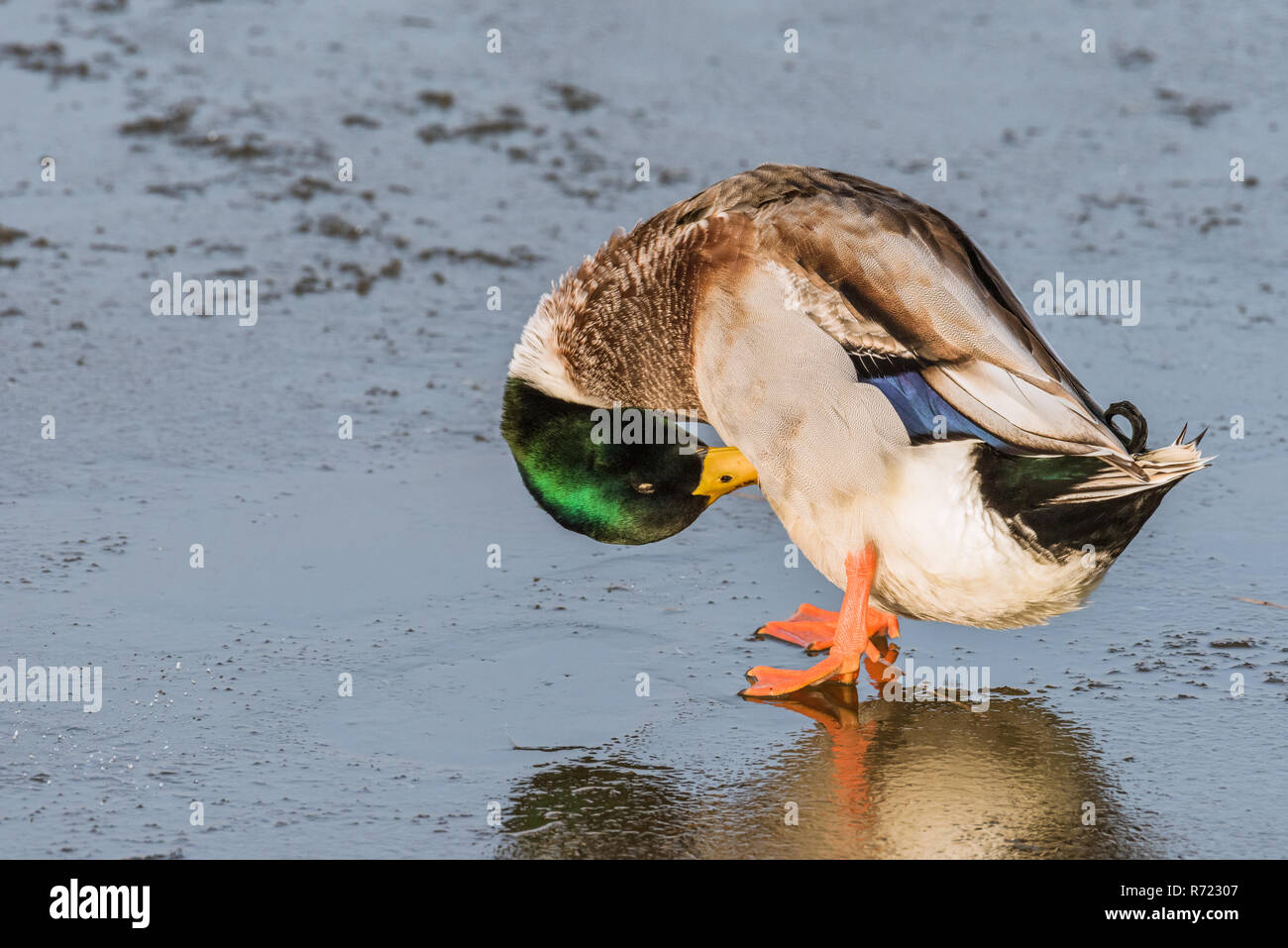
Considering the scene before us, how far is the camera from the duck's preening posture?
378 centimetres

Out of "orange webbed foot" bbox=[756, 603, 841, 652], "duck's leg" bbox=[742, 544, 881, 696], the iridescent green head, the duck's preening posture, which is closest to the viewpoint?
the duck's preening posture

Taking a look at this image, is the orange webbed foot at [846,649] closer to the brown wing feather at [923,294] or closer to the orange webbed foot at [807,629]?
the orange webbed foot at [807,629]

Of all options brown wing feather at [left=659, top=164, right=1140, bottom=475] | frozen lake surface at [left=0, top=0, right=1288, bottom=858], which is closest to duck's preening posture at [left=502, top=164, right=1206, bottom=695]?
brown wing feather at [left=659, top=164, right=1140, bottom=475]

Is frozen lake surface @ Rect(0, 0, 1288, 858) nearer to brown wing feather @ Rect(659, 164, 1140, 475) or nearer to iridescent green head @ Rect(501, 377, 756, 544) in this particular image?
iridescent green head @ Rect(501, 377, 756, 544)

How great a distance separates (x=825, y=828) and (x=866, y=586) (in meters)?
0.84

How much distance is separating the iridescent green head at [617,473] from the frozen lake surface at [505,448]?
0.97 ft

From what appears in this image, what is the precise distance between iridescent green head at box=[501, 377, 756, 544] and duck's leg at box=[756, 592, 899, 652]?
380 mm

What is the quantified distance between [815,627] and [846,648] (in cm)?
27

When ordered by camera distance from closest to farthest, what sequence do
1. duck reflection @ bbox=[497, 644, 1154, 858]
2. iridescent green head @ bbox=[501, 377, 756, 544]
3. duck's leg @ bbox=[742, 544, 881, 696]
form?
duck reflection @ bbox=[497, 644, 1154, 858] → duck's leg @ bbox=[742, 544, 881, 696] → iridescent green head @ bbox=[501, 377, 756, 544]

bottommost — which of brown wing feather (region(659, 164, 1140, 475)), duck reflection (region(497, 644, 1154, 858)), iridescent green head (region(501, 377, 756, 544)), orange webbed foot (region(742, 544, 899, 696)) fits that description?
duck reflection (region(497, 644, 1154, 858))

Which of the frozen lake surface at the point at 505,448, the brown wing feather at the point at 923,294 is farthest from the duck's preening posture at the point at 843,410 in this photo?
the frozen lake surface at the point at 505,448

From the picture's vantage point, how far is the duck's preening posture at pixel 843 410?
378cm

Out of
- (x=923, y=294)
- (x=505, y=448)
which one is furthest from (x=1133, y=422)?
(x=505, y=448)

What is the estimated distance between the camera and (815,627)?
4.45m
